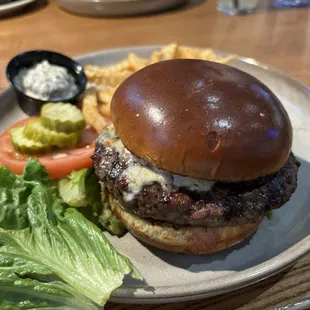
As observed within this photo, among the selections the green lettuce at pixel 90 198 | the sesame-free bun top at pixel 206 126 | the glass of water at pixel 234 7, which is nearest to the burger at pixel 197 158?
the sesame-free bun top at pixel 206 126

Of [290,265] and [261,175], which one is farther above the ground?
[261,175]

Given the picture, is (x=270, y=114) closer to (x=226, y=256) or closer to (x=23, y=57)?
(x=226, y=256)

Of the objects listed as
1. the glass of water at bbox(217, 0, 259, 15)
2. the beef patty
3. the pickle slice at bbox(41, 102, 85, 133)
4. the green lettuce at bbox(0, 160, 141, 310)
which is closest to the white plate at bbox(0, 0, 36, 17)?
the glass of water at bbox(217, 0, 259, 15)

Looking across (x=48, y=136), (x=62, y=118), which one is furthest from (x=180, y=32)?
(x=48, y=136)

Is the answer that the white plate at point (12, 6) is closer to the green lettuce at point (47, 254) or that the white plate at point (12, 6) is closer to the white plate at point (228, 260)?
the green lettuce at point (47, 254)

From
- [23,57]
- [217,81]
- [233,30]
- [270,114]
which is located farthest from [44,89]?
[233,30]

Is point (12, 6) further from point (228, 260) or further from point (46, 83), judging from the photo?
point (228, 260)
